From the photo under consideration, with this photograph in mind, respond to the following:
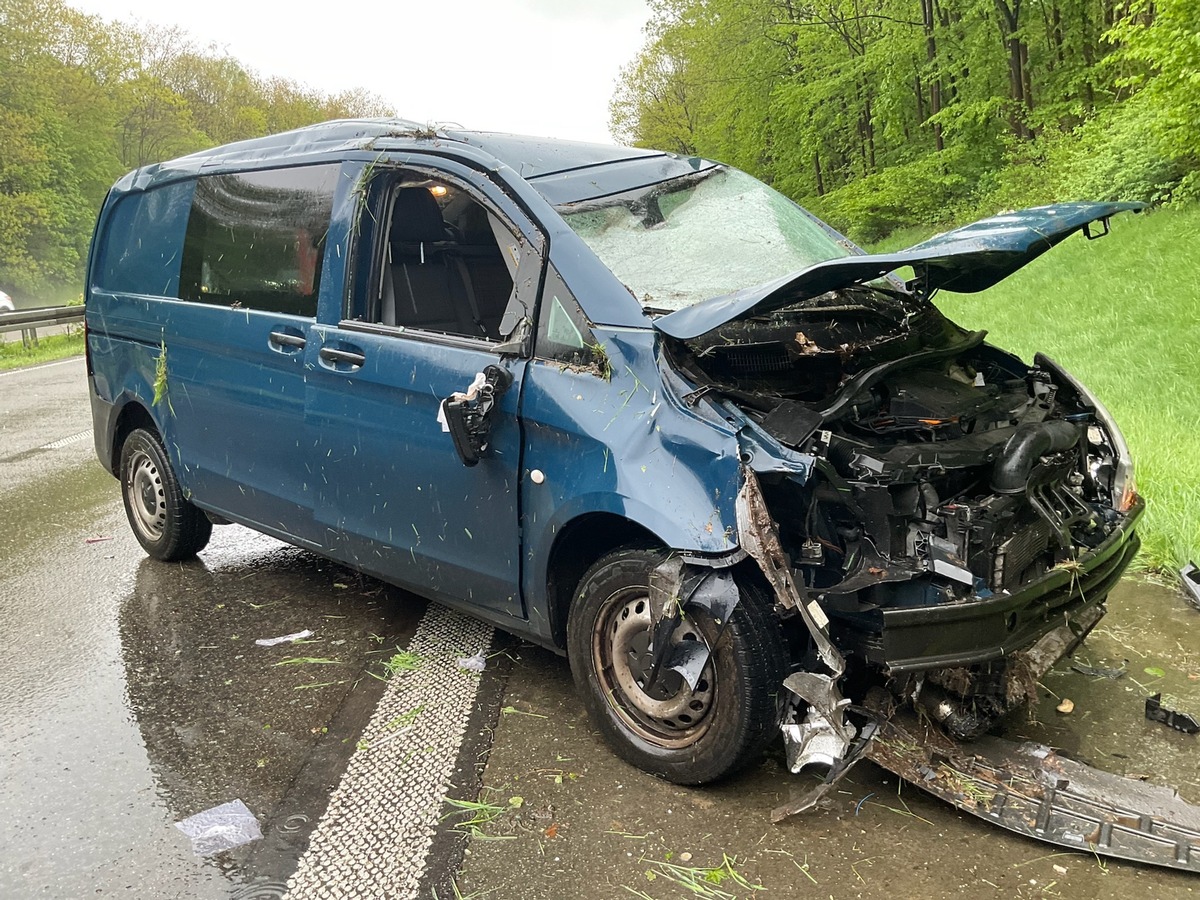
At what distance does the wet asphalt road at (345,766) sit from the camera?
2.67 meters

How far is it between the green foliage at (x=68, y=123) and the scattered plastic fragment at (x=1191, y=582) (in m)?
45.7

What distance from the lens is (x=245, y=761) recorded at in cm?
336

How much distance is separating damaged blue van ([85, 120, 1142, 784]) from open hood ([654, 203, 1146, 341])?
0.02 m

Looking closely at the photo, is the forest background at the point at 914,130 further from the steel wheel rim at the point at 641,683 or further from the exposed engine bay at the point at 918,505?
the steel wheel rim at the point at 641,683

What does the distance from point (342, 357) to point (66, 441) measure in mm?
6429

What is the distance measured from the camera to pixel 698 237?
376 cm

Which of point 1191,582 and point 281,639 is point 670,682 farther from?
point 1191,582

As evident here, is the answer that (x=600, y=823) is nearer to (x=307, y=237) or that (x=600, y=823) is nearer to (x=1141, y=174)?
(x=307, y=237)

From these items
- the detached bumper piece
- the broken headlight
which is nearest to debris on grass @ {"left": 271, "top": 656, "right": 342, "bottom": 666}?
the detached bumper piece

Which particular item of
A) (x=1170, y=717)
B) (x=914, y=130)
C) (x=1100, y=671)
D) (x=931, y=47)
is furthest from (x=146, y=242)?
(x=914, y=130)

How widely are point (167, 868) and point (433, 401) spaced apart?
5.50 feet

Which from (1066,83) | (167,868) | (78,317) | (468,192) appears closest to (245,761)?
(167,868)

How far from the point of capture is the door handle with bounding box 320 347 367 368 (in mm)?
3744

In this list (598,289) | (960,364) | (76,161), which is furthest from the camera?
(76,161)
